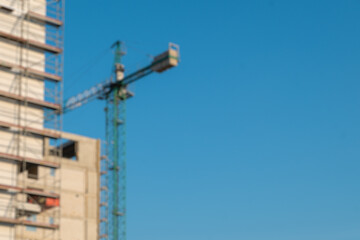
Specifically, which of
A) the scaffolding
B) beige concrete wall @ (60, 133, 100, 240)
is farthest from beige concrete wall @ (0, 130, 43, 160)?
beige concrete wall @ (60, 133, 100, 240)

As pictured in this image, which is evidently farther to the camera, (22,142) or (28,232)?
(28,232)

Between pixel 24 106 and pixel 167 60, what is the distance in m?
55.4

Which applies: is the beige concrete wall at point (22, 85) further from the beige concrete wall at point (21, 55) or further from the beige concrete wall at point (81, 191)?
the beige concrete wall at point (81, 191)

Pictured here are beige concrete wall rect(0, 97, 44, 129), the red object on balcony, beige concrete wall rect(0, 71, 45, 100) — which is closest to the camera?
beige concrete wall rect(0, 97, 44, 129)

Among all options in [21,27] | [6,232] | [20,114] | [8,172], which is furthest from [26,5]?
[6,232]

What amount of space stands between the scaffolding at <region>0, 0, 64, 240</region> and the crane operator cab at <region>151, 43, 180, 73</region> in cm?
4499

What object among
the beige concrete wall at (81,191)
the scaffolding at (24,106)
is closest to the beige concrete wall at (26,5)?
the scaffolding at (24,106)

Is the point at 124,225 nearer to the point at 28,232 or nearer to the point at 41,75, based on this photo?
the point at 28,232

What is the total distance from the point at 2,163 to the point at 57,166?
951 cm

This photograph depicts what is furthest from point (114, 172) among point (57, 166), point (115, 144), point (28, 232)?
point (57, 166)

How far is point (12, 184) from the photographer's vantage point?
9862 cm

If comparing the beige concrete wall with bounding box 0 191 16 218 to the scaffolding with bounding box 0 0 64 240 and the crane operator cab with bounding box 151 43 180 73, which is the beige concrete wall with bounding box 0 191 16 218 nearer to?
the scaffolding with bounding box 0 0 64 240

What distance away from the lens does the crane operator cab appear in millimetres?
152625

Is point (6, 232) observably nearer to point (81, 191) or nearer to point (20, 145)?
point (20, 145)
